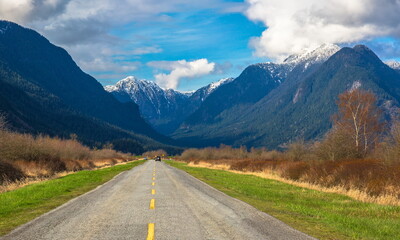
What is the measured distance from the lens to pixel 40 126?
166 metres

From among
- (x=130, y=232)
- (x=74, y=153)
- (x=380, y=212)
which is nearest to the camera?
(x=130, y=232)

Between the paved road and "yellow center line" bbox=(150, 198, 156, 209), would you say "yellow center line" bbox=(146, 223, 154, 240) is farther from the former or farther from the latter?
"yellow center line" bbox=(150, 198, 156, 209)

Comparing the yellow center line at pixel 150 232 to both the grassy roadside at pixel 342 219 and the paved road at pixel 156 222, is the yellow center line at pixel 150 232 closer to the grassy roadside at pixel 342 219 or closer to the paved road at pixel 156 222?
the paved road at pixel 156 222

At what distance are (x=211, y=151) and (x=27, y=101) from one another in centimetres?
12894

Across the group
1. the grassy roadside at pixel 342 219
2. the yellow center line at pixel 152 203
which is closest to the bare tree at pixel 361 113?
the grassy roadside at pixel 342 219

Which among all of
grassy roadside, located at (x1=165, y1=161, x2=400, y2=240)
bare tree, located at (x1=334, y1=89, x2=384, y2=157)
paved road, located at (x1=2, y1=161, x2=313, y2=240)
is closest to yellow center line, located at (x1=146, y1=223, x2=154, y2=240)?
paved road, located at (x1=2, y1=161, x2=313, y2=240)

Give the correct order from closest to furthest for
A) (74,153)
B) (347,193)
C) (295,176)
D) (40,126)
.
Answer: (347,193) → (295,176) → (74,153) → (40,126)

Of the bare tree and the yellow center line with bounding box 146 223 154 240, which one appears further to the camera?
the bare tree

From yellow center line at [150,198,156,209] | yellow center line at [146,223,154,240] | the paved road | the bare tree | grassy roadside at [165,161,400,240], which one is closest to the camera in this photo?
→ yellow center line at [146,223,154,240]

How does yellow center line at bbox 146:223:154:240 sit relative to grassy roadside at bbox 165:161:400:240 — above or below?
above

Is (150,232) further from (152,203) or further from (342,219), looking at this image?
(342,219)

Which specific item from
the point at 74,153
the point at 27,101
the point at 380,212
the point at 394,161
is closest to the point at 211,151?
the point at 74,153

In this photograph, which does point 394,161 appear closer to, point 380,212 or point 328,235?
point 380,212

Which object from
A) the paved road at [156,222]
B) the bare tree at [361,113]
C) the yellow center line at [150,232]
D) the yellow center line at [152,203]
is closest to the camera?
the yellow center line at [150,232]
